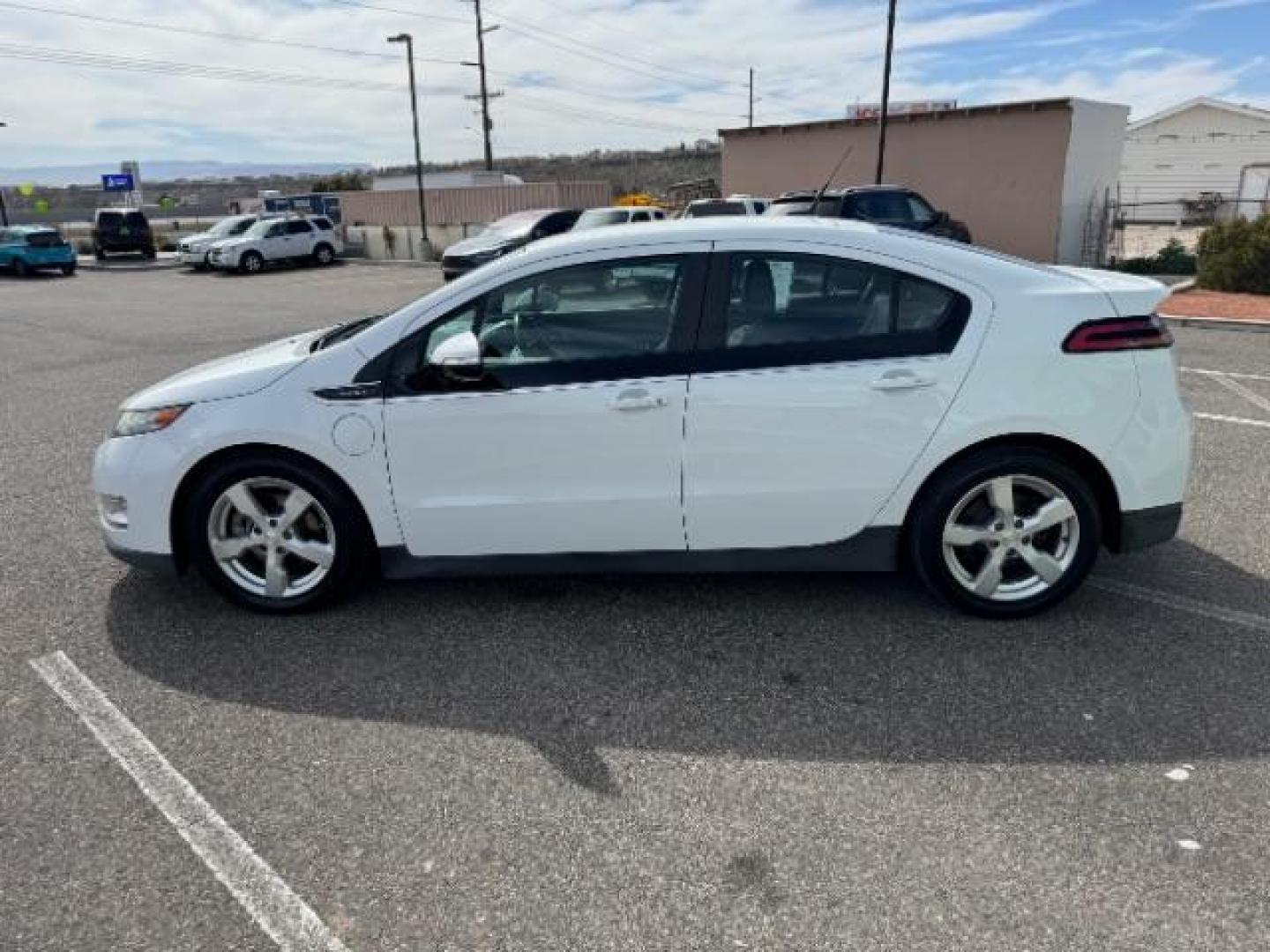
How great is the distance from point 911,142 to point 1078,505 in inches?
754

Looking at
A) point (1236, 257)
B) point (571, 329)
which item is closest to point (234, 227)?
point (1236, 257)

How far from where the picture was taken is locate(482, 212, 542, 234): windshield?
19.8 m

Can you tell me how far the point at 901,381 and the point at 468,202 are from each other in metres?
30.4

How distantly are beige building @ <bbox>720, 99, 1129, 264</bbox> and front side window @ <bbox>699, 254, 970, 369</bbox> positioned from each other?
684 inches

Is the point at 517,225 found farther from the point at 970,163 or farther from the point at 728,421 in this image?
the point at 728,421

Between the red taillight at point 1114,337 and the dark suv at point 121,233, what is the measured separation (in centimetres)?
3600

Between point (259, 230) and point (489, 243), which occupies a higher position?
point (259, 230)

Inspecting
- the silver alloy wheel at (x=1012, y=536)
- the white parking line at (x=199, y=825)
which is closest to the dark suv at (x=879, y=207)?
the silver alloy wheel at (x=1012, y=536)

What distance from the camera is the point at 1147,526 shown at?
3496mm

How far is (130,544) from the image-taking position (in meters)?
3.72

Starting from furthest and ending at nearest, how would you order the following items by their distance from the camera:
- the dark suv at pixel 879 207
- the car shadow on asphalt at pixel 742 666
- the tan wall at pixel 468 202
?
the tan wall at pixel 468 202 → the dark suv at pixel 879 207 → the car shadow on asphalt at pixel 742 666

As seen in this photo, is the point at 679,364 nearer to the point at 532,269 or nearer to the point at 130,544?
the point at 532,269

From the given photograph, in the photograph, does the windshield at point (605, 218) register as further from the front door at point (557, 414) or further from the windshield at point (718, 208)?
the front door at point (557, 414)

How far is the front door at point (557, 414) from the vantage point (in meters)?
3.40
